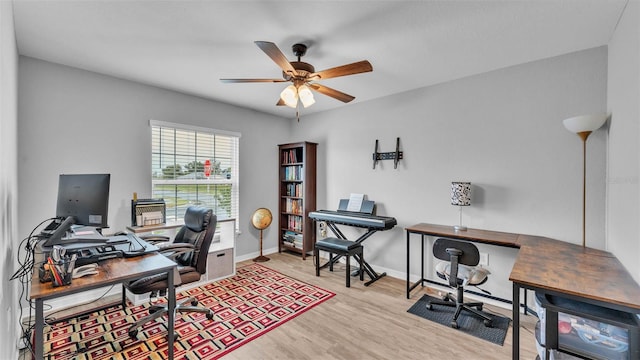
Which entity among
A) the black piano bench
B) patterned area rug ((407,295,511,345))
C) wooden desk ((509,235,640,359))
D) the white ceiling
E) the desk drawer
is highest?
the white ceiling

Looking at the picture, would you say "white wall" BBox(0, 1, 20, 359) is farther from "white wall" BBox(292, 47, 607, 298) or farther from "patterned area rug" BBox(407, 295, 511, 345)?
"white wall" BBox(292, 47, 607, 298)

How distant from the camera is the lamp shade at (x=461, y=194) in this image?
9.49 feet

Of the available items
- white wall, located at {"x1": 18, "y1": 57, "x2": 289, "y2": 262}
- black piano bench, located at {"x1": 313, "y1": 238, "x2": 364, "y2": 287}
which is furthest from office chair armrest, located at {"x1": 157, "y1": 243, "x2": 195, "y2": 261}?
black piano bench, located at {"x1": 313, "y1": 238, "x2": 364, "y2": 287}

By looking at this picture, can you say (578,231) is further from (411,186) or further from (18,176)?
(18,176)

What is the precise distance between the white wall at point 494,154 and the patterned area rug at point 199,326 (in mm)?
1578

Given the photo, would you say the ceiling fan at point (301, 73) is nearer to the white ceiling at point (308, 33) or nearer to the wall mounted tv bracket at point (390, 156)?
the white ceiling at point (308, 33)

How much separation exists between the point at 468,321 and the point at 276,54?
2.90 meters

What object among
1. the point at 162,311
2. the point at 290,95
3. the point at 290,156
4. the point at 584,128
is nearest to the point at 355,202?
the point at 290,156

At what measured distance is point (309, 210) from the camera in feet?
14.7

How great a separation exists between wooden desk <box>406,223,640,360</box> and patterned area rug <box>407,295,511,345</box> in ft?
2.55

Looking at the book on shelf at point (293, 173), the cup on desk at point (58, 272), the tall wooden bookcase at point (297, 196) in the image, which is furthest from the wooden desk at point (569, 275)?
the book on shelf at point (293, 173)

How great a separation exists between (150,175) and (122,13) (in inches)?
78.7

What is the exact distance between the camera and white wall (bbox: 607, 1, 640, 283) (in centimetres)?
160

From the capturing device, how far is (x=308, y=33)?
7.08ft
